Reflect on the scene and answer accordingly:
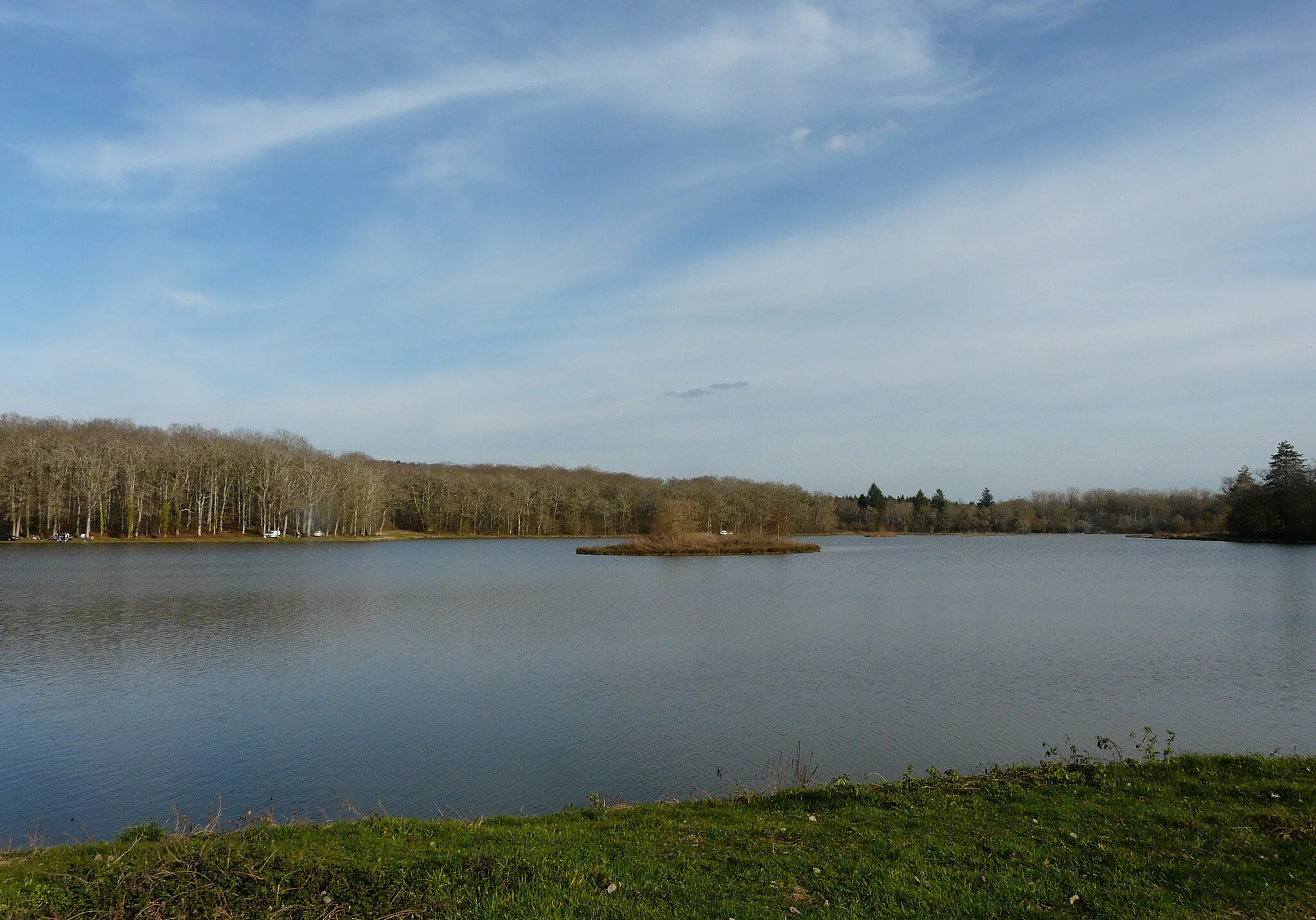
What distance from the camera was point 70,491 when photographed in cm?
6812

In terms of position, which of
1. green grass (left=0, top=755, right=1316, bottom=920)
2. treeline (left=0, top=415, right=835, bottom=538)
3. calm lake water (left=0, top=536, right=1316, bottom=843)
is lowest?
calm lake water (left=0, top=536, right=1316, bottom=843)

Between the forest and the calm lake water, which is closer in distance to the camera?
the calm lake water

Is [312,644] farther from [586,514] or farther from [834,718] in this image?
[586,514]

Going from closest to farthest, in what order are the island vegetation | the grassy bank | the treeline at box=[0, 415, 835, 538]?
the grassy bank < the island vegetation < the treeline at box=[0, 415, 835, 538]

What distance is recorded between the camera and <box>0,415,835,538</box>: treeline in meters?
68.0

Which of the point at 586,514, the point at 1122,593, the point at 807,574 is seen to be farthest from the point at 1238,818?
the point at 586,514

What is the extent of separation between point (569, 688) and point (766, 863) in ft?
30.2

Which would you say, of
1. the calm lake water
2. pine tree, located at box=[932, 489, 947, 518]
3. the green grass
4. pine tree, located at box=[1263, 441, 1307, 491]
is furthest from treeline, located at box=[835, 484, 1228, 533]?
the green grass

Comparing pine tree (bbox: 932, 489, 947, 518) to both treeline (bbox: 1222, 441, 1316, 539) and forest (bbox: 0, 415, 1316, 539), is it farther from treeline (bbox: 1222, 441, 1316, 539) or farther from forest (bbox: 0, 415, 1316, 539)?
treeline (bbox: 1222, 441, 1316, 539)

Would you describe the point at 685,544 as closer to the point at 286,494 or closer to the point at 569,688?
the point at 286,494

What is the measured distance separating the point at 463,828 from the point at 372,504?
285 ft

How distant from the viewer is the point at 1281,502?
75625mm

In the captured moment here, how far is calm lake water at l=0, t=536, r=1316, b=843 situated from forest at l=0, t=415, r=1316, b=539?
42.6 m

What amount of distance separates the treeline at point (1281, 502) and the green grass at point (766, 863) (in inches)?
3285
